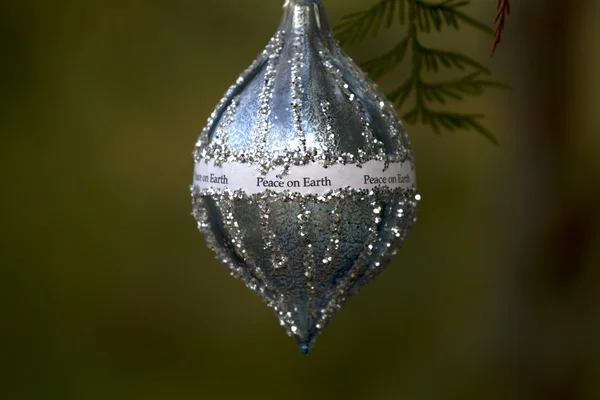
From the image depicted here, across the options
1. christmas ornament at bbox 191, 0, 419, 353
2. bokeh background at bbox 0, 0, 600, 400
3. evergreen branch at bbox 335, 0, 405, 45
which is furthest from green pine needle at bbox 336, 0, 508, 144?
bokeh background at bbox 0, 0, 600, 400

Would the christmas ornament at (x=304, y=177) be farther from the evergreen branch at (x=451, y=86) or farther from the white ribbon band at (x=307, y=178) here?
the evergreen branch at (x=451, y=86)

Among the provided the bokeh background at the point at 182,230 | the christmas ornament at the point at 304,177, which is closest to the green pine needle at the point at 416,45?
the christmas ornament at the point at 304,177

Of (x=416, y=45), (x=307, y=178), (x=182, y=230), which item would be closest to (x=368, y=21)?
(x=416, y=45)

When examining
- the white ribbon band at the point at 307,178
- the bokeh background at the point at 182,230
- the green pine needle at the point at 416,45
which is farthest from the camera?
the bokeh background at the point at 182,230

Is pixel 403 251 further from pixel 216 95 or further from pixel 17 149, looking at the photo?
pixel 17 149

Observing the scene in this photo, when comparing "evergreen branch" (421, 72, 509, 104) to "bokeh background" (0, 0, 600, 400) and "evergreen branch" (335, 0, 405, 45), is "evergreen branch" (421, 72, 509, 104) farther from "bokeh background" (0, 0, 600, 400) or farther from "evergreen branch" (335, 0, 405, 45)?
"bokeh background" (0, 0, 600, 400)

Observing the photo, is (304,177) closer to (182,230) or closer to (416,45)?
(416,45)
